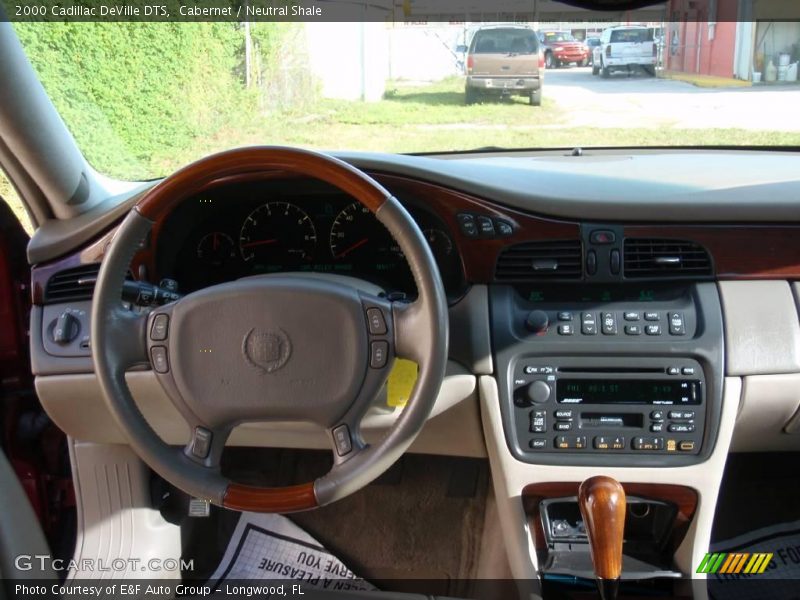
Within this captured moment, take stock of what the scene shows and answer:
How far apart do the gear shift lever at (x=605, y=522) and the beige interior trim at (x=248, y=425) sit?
1.17ft

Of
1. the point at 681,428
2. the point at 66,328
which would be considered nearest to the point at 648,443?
the point at 681,428

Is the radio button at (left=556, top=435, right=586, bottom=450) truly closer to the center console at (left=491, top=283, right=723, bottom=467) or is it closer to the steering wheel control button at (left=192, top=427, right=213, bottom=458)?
the center console at (left=491, top=283, right=723, bottom=467)

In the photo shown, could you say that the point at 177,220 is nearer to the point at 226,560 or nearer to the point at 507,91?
the point at 507,91

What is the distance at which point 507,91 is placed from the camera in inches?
96.1

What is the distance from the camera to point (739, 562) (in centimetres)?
261

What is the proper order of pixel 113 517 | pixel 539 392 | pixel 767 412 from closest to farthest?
pixel 539 392, pixel 767 412, pixel 113 517

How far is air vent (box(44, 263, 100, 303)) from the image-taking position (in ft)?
7.27

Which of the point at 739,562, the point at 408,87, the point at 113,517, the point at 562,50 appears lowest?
the point at 739,562

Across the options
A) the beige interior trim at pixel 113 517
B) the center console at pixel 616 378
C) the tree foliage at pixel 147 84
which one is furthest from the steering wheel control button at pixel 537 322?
the beige interior trim at pixel 113 517

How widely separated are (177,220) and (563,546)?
55.5 inches

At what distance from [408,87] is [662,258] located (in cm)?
94

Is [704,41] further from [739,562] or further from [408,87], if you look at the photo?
[739,562]

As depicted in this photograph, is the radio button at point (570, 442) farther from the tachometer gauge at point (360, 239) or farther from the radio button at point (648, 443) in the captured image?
the tachometer gauge at point (360, 239)

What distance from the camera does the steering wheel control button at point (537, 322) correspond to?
2.08 m
